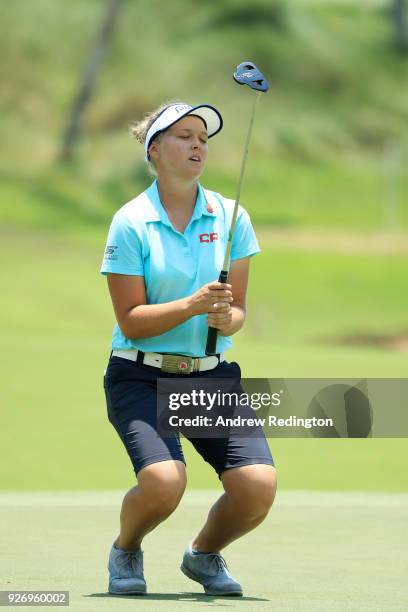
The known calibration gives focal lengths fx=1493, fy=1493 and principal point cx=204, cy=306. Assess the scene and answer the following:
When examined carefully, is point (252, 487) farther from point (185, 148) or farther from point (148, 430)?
point (185, 148)

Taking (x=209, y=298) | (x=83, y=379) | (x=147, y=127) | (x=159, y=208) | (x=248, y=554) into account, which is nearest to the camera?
(x=209, y=298)

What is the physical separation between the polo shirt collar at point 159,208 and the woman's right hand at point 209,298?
0.42 metres

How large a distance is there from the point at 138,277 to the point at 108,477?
5510 mm

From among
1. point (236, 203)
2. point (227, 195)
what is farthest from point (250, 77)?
point (227, 195)

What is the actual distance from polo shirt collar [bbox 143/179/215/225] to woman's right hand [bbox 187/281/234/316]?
417 mm

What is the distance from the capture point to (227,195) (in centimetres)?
5025

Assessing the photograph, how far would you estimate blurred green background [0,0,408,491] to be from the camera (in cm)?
1185

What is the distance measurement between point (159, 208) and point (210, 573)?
54.8 inches

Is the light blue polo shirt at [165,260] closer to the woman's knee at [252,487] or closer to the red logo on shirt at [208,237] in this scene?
the red logo on shirt at [208,237]

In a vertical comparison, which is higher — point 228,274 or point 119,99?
point 119,99

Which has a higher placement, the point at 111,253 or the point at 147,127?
the point at 147,127

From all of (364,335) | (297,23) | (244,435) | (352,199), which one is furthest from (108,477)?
(297,23)

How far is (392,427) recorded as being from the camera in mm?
10422

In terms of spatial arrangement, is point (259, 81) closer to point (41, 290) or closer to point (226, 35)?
point (41, 290)
